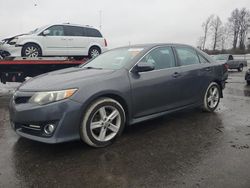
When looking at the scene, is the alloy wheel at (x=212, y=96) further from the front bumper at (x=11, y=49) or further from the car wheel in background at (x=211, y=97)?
the front bumper at (x=11, y=49)

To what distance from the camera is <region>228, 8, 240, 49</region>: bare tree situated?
6431 cm

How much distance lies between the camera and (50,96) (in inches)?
140

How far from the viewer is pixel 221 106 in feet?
21.8

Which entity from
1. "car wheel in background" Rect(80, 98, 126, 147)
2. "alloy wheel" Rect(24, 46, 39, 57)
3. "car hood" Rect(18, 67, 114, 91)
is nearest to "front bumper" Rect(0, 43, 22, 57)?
"alloy wheel" Rect(24, 46, 39, 57)

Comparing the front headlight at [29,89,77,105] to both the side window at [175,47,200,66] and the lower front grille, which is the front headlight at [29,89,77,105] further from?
the side window at [175,47,200,66]

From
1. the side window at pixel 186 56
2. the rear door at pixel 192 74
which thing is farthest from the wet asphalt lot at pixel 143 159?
the side window at pixel 186 56

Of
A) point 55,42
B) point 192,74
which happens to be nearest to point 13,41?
point 55,42

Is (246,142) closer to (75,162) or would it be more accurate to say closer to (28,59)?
(75,162)

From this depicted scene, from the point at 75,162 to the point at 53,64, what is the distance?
19.2 feet

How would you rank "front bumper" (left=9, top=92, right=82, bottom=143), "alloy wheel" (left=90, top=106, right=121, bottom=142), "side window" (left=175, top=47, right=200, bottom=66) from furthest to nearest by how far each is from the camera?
1. "side window" (left=175, top=47, right=200, bottom=66)
2. "alloy wheel" (left=90, top=106, right=121, bottom=142)
3. "front bumper" (left=9, top=92, right=82, bottom=143)

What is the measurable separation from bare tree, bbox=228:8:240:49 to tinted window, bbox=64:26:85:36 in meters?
60.9

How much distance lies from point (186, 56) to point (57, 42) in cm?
534

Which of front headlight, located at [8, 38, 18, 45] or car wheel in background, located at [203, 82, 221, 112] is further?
front headlight, located at [8, 38, 18, 45]

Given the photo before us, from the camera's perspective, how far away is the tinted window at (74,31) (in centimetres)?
969
